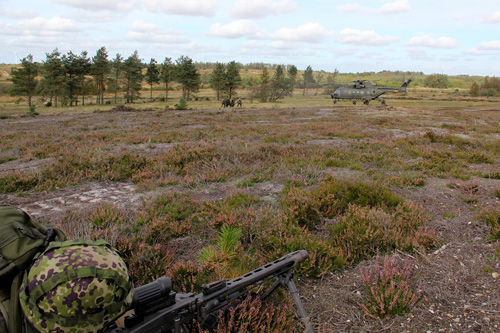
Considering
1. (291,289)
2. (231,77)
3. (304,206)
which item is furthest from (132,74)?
(291,289)

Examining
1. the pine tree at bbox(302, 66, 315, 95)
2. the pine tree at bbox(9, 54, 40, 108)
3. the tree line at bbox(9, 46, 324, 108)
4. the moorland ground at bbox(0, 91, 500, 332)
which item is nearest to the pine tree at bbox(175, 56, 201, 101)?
the tree line at bbox(9, 46, 324, 108)

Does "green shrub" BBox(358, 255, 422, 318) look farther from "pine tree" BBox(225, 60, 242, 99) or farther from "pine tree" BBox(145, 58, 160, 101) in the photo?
"pine tree" BBox(145, 58, 160, 101)

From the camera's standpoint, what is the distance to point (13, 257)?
160 centimetres

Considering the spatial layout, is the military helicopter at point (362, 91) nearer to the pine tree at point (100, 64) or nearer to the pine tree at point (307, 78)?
the pine tree at point (100, 64)

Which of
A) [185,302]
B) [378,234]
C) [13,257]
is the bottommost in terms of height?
[378,234]

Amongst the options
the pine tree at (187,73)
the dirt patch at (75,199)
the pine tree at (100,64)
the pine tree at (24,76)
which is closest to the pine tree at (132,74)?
the pine tree at (100,64)

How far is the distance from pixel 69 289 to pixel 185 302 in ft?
2.69

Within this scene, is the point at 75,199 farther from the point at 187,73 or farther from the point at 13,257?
the point at 187,73

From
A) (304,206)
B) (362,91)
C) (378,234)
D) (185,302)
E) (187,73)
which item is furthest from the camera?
(187,73)

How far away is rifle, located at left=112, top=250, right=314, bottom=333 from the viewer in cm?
193

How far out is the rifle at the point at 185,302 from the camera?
1.93m

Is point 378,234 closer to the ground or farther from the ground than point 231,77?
closer to the ground

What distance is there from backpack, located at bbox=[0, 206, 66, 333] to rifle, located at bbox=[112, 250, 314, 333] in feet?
1.87

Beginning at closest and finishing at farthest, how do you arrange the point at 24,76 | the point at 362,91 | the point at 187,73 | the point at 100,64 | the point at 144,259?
the point at 144,259 < the point at 362,91 < the point at 24,76 < the point at 100,64 < the point at 187,73
